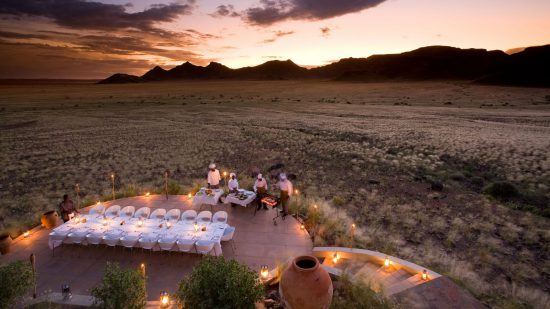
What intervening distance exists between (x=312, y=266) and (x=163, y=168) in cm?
1956

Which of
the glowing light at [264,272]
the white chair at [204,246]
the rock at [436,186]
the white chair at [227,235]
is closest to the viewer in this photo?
the glowing light at [264,272]

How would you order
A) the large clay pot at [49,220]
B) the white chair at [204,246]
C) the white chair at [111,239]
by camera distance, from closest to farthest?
the white chair at [204,246], the white chair at [111,239], the large clay pot at [49,220]

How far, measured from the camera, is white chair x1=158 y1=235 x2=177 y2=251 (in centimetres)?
980

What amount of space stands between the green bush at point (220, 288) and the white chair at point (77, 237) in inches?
200

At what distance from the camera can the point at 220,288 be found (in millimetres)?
6742

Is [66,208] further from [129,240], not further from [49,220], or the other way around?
[129,240]

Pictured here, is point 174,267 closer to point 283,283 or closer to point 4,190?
point 283,283

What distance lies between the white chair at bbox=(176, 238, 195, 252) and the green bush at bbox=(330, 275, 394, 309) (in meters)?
4.16

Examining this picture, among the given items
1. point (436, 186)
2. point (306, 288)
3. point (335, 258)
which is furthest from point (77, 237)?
point (436, 186)

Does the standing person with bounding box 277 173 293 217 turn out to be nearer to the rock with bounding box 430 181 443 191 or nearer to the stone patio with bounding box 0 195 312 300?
the stone patio with bounding box 0 195 312 300

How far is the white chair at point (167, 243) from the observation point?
980 centimetres

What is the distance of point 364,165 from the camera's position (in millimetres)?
24828

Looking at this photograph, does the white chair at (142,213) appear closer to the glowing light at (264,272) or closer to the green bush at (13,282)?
the green bush at (13,282)

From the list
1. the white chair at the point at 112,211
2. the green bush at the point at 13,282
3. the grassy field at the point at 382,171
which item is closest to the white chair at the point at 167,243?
the green bush at the point at 13,282
